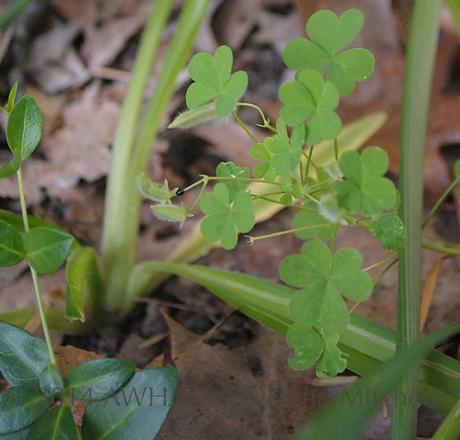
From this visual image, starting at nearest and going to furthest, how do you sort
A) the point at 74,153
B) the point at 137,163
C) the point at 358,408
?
the point at 358,408 → the point at 137,163 → the point at 74,153

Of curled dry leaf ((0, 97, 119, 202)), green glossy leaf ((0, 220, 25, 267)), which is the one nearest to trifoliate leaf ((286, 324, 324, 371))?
green glossy leaf ((0, 220, 25, 267))

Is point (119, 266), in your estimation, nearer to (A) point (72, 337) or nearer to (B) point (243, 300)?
(A) point (72, 337)

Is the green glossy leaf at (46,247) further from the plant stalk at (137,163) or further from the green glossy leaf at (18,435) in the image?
the plant stalk at (137,163)

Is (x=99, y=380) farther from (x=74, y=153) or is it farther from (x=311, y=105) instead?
(x=74, y=153)

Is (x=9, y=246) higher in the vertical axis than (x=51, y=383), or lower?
higher

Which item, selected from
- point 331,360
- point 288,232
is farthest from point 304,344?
point 288,232

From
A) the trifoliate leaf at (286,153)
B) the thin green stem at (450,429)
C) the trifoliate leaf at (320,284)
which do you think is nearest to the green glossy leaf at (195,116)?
the trifoliate leaf at (286,153)

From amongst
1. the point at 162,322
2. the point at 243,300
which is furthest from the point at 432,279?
the point at 162,322
